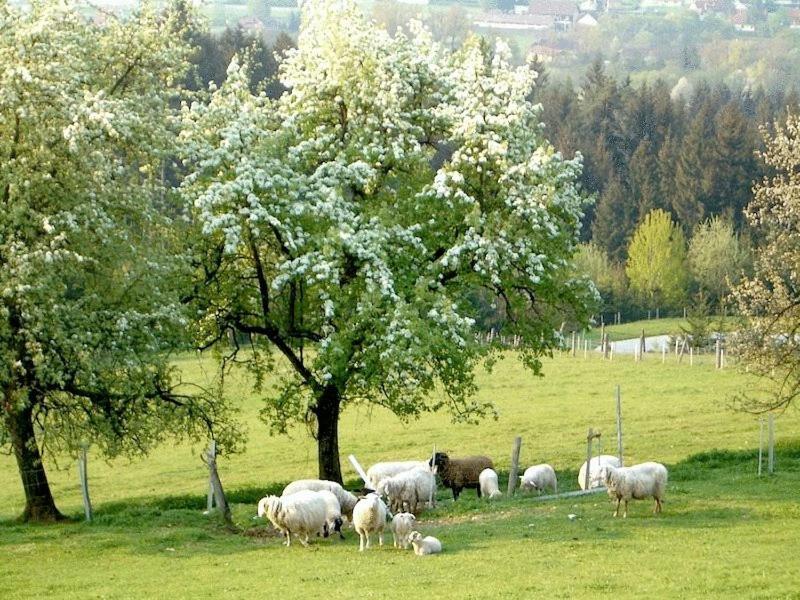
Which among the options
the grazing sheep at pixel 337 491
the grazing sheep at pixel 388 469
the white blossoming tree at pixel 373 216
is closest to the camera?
the grazing sheep at pixel 337 491

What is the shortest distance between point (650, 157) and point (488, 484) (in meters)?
99.0

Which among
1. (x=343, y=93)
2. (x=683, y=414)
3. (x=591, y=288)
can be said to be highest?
(x=343, y=93)

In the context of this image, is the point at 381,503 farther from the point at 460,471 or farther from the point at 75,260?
the point at 460,471

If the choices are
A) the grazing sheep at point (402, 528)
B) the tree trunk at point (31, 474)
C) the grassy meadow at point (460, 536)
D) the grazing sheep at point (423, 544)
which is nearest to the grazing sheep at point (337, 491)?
the grassy meadow at point (460, 536)

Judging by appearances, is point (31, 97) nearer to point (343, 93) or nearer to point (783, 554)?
point (343, 93)

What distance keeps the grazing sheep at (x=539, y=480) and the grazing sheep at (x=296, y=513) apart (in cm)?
966

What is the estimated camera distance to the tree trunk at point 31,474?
3238 centimetres

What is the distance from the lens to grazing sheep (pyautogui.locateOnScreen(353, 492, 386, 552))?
27.7 m

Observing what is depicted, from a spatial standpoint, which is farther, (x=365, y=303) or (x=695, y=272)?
(x=695, y=272)

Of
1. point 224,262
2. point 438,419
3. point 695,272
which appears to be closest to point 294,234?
point 224,262

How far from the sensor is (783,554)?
83.0 ft

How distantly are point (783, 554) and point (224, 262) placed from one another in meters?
16.2

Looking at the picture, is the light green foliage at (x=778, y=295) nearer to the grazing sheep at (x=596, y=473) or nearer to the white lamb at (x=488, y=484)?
the grazing sheep at (x=596, y=473)

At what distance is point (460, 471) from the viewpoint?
3719cm
